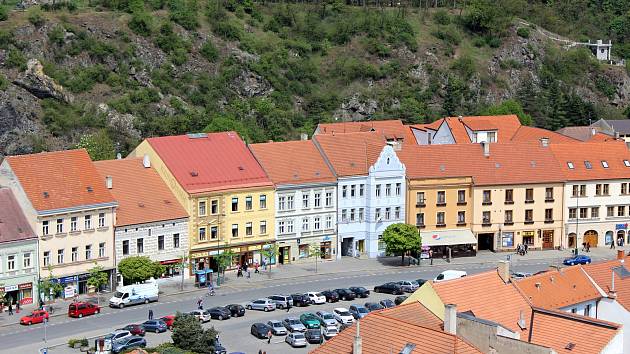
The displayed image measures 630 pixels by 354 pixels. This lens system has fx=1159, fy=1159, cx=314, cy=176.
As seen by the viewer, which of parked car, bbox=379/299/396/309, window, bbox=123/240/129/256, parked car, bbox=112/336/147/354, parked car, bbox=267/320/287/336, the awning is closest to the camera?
parked car, bbox=112/336/147/354

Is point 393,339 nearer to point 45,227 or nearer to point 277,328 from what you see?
point 277,328

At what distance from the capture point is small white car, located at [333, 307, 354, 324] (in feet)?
245

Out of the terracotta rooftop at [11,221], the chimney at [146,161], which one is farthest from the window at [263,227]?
the terracotta rooftop at [11,221]

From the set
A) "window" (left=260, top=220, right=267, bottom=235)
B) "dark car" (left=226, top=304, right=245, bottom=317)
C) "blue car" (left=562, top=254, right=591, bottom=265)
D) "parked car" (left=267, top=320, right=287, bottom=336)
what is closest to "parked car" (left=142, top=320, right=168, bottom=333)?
"dark car" (left=226, top=304, right=245, bottom=317)

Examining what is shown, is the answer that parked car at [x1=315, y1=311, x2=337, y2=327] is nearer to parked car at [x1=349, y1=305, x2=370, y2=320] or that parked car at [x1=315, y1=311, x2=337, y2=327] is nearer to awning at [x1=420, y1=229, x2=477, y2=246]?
parked car at [x1=349, y1=305, x2=370, y2=320]

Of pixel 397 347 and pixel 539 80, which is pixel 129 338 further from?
pixel 539 80

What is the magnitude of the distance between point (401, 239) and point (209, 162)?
16.7 metres

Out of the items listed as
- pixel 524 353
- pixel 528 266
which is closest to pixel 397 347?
pixel 524 353

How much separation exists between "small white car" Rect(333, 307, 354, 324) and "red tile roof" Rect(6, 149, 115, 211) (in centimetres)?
1969

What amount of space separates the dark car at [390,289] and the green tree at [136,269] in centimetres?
1644

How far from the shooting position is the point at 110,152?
357ft

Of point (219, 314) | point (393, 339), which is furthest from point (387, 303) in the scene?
point (393, 339)

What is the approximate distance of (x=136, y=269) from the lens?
83.8 metres

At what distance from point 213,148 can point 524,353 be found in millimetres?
50344
